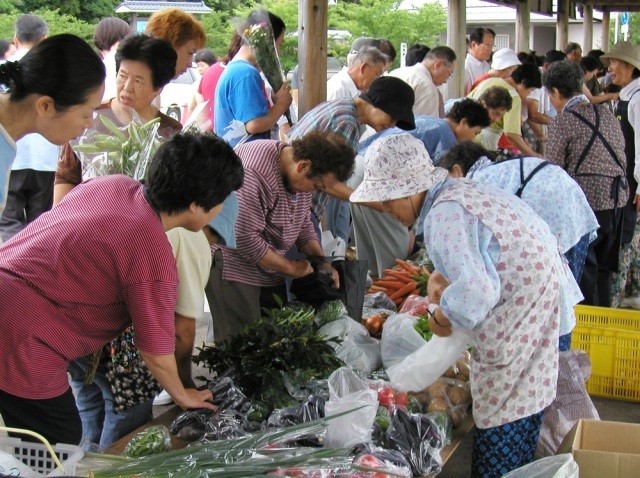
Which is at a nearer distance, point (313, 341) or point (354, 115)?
point (313, 341)

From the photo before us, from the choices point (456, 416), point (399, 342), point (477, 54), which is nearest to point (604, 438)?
point (456, 416)

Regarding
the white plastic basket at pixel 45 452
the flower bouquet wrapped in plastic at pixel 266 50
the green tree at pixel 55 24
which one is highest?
the green tree at pixel 55 24

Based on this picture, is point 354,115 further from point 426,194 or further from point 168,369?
point 168,369

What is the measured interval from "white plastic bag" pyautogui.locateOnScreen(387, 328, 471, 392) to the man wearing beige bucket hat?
11.5 ft

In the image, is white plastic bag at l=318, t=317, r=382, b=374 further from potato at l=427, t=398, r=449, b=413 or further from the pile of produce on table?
potato at l=427, t=398, r=449, b=413

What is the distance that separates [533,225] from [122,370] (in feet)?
4.97

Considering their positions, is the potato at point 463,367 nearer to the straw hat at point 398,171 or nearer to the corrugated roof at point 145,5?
the straw hat at point 398,171

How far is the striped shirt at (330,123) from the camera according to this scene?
464 cm

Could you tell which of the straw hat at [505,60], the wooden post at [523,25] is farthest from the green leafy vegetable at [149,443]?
the wooden post at [523,25]

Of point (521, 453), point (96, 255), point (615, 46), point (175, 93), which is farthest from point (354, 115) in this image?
point (175, 93)

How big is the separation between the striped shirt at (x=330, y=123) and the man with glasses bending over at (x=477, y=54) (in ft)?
18.1

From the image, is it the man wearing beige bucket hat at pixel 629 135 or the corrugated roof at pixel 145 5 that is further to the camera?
the corrugated roof at pixel 145 5

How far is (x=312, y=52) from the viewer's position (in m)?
5.21

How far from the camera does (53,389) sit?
8.21 feet
